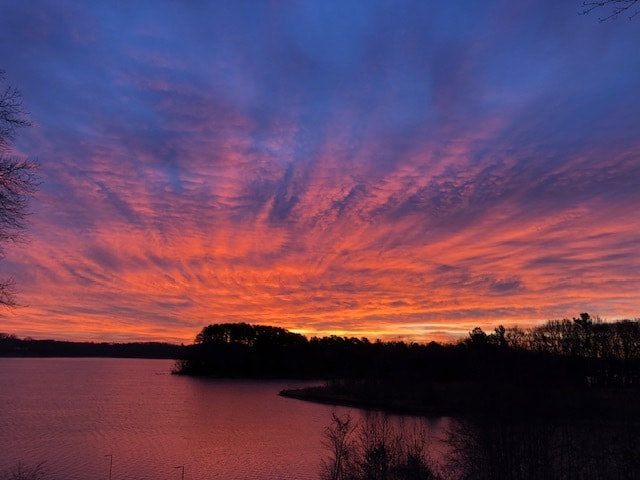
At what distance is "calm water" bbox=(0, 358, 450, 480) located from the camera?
29.9m

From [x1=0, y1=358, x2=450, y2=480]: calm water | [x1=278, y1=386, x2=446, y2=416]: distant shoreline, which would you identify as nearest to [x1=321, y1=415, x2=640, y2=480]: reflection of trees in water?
[x1=0, y1=358, x2=450, y2=480]: calm water

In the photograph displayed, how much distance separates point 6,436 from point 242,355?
350 feet

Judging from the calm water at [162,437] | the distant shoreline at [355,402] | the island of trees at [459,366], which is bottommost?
the calm water at [162,437]

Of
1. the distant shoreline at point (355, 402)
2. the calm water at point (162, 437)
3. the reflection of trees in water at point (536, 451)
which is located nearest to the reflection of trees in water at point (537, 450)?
the reflection of trees in water at point (536, 451)

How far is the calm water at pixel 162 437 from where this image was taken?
98.2 feet

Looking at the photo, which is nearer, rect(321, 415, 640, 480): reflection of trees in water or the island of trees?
rect(321, 415, 640, 480): reflection of trees in water

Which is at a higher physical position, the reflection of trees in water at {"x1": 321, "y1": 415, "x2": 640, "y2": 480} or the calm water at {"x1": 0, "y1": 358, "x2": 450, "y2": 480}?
the reflection of trees in water at {"x1": 321, "y1": 415, "x2": 640, "y2": 480}

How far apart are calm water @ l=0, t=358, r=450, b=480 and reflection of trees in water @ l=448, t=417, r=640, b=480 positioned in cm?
1447

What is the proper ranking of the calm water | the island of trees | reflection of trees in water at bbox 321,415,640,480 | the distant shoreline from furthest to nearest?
the distant shoreline < the calm water < the island of trees < reflection of trees in water at bbox 321,415,640,480

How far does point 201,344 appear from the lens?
150m

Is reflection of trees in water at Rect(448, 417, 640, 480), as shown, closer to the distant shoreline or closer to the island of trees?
the island of trees

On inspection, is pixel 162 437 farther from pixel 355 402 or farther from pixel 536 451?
pixel 355 402

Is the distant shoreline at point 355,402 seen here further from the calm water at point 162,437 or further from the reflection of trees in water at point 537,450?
the reflection of trees in water at point 537,450

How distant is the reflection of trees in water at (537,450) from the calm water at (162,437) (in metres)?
14.5
